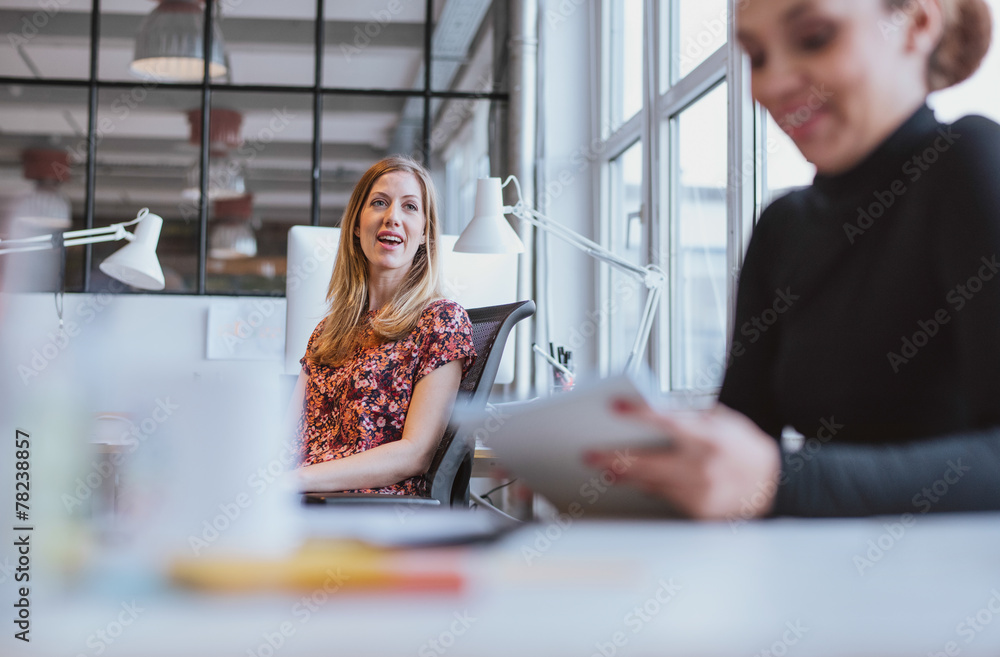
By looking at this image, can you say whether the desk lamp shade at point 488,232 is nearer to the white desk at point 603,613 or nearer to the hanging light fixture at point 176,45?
the white desk at point 603,613

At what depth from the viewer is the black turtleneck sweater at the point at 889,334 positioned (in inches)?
26.9

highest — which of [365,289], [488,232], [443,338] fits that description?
[488,232]

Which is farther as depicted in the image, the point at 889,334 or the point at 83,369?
the point at 889,334

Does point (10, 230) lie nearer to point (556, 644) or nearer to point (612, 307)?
point (556, 644)

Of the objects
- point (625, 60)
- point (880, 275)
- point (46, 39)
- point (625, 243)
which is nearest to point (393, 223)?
point (880, 275)

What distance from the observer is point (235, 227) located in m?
5.99

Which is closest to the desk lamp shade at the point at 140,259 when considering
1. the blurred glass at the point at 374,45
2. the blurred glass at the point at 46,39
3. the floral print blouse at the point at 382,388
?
the floral print blouse at the point at 382,388

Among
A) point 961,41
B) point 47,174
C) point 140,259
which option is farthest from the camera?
point 47,174

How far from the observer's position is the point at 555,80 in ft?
19.0

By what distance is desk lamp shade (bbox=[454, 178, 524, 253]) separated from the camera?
293 cm

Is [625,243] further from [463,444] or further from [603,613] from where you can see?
[603,613]

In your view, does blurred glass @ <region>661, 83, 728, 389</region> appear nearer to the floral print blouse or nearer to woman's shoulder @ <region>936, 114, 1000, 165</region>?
the floral print blouse

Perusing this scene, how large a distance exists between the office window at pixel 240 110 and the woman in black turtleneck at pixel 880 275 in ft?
16.6

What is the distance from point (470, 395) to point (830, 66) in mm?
1386
